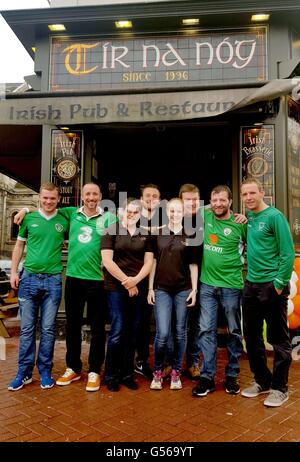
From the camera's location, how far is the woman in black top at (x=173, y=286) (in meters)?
3.70

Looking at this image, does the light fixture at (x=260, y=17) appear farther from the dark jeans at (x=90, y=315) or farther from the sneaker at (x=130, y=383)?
the sneaker at (x=130, y=383)

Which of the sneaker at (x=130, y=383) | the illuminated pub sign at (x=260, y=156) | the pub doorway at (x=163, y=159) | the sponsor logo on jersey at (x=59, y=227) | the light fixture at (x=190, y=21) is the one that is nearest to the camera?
the sneaker at (x=130, y=383)

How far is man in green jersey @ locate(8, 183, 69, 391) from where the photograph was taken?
3.85 m

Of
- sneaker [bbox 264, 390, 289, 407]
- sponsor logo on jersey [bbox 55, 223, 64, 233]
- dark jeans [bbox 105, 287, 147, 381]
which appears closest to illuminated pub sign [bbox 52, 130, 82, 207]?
sponsor logo on jersey [bbox 55, 223, 64, 233]

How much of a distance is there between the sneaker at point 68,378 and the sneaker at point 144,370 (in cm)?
69

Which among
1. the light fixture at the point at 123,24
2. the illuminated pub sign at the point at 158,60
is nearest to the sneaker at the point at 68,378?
Result: the illuminated pub sign at the point at 158,60

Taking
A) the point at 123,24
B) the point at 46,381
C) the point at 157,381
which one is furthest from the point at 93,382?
the point at 123,24

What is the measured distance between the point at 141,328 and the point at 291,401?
1.66 meters

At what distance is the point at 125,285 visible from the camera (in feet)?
12.1

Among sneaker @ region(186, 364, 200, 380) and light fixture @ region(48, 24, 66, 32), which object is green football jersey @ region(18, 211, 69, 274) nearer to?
sneaker @ region(186, 364, 200, 380)

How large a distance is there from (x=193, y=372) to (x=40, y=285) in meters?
1.88

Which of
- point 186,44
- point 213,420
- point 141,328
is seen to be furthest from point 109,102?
point 213,420

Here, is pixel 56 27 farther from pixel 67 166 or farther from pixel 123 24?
pixel 67 166

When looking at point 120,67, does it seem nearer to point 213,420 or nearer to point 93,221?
point 93,221
